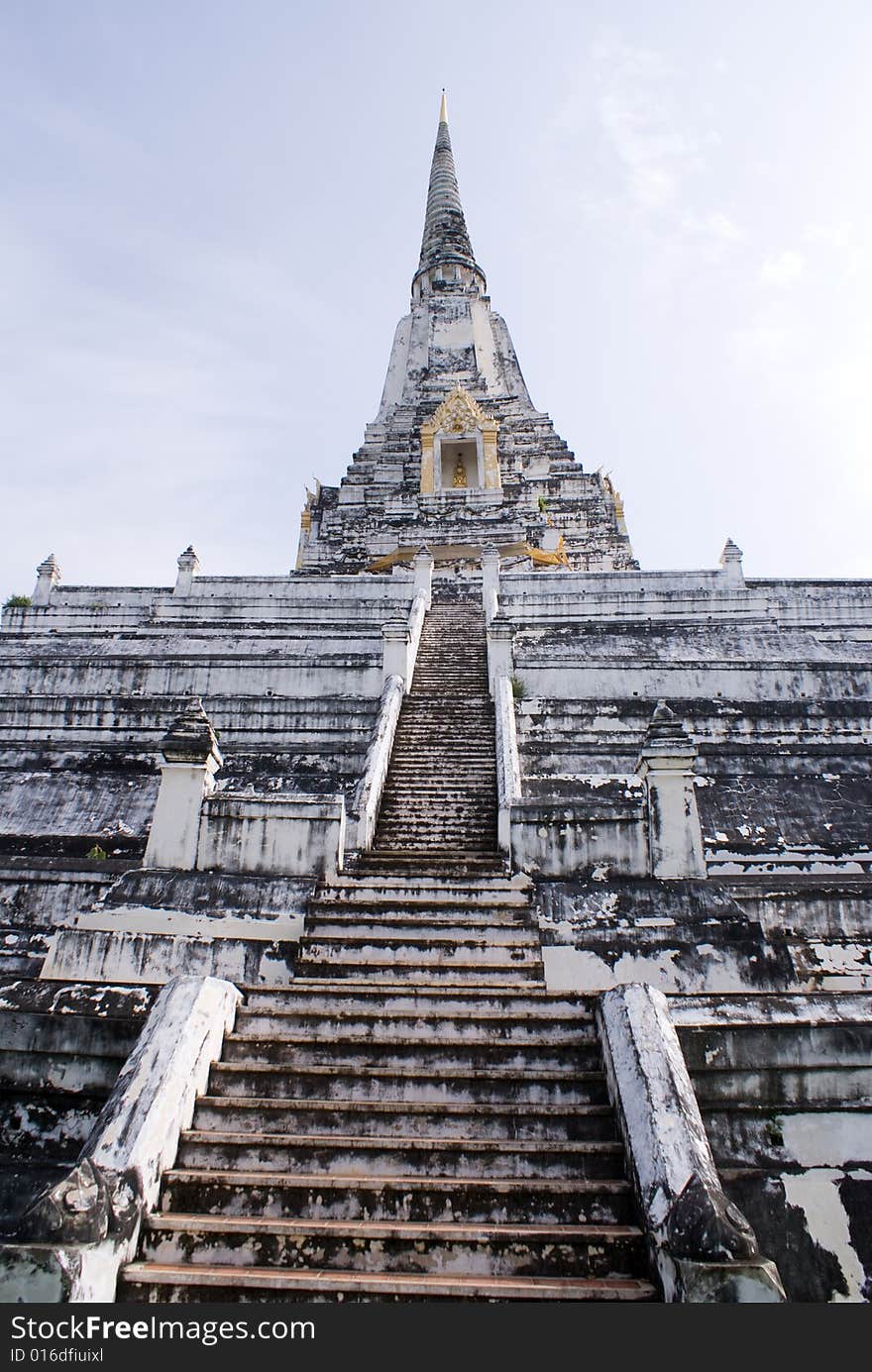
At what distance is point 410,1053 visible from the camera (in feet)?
16.8

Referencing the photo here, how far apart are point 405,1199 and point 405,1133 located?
19.1 inches

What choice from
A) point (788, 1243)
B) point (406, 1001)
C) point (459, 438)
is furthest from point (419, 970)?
point (459, 438)

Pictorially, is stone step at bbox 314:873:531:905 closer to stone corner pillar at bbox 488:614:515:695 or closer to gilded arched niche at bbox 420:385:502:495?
stone corner pillar at bbox 488:614:515:695

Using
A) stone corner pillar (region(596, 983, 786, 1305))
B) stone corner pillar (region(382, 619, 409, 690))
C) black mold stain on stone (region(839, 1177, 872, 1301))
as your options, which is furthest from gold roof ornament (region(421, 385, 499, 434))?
black mold stain on stone (region(839, 1177, 872, 1301))

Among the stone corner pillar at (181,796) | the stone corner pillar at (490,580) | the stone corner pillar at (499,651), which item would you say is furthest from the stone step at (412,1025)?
the stone corner pillar at (490,580)

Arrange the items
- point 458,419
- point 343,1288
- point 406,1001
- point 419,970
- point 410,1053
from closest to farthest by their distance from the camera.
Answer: point 343,1288 < point 410,1053 < point 406,1001 < point 419,970 < point 458,419

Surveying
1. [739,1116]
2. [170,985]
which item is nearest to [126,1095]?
[170,985]

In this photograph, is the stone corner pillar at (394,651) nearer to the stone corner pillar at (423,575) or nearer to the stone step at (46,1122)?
the stone corner pillar at (423,575)

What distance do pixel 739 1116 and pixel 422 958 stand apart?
2289 mm

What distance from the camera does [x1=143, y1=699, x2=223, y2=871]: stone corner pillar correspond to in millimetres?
6906

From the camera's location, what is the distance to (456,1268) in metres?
3.81

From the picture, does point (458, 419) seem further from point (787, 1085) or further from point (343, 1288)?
point (343, 1288)

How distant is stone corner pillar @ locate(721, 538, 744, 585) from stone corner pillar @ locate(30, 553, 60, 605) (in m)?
14.7

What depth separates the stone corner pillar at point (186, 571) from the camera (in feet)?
60.8
